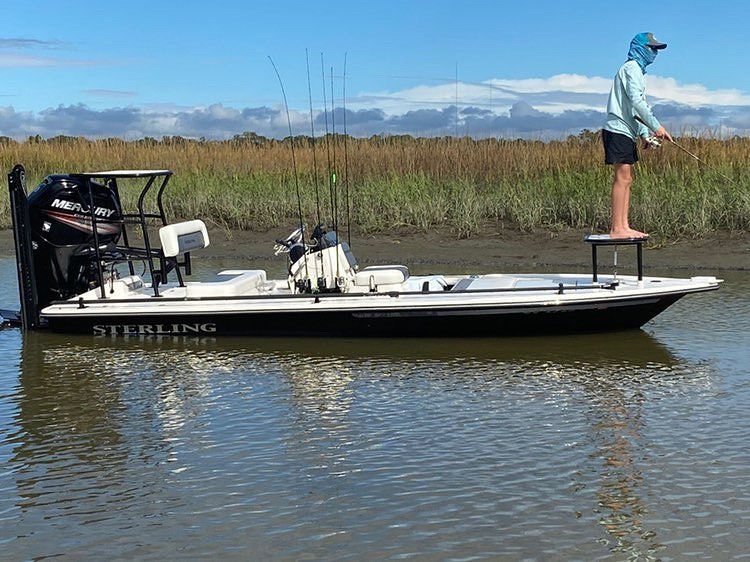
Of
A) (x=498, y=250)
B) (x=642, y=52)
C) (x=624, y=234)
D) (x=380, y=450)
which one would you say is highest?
(x=642, y=52)

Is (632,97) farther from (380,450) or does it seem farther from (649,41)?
(380,450)

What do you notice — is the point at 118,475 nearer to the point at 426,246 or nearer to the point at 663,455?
the point at 663,455

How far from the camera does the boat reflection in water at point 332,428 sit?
5301 millimetres

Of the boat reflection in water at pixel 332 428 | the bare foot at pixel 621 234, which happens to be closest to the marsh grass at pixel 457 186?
the bare foot at pixel 621 234

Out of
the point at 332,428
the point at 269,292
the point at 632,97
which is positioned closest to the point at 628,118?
the point at 632,97

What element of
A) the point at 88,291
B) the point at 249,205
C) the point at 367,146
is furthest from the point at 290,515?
the point at 367,146

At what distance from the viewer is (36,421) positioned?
716cm

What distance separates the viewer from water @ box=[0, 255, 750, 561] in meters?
4.89

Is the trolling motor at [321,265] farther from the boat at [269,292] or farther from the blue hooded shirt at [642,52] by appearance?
the blue hooded shirt at [642,52]

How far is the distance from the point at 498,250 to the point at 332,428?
975cm

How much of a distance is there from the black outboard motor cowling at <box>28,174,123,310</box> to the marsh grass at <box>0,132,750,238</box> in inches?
175

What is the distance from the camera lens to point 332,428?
6.73 m

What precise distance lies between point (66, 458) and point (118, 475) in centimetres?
54

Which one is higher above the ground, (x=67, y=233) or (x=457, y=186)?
(x=457, y=186)
